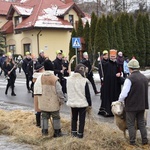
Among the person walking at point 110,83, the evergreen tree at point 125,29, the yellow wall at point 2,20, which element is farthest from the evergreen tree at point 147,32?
the yellow wall at point 2,20

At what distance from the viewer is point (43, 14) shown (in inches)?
1443

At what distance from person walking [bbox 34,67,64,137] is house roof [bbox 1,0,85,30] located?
28.6 metres

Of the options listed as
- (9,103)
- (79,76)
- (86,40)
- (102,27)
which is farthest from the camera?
(86,40)

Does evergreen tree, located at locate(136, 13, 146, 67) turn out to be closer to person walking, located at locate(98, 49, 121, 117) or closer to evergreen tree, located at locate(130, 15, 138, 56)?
evergreen tree, located at locate(130, 15, 138, 56)

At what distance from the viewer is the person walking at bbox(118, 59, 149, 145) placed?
5.94 metres

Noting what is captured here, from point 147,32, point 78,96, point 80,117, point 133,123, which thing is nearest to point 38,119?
point 80,117

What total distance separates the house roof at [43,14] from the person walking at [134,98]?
29651 mm

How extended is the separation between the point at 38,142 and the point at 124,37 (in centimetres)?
2242

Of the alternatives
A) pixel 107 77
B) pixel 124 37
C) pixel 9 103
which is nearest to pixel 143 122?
pixel 107 77

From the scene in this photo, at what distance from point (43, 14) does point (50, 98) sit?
30986 mm

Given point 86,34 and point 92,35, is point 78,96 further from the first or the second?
point 86,34

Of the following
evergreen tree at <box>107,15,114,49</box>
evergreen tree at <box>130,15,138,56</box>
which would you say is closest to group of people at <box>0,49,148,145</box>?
evergreen tree at <box>107,15,114,49</box>

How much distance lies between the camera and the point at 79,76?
6.37 metres

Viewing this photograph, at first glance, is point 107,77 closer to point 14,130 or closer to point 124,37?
point 14,130
